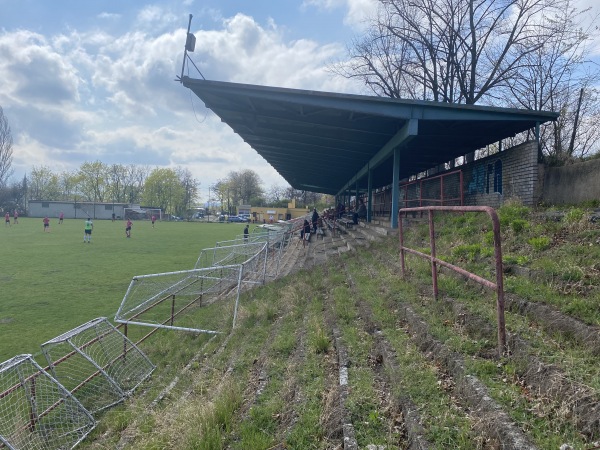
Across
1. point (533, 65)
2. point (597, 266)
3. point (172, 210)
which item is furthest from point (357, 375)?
point (172, 210)

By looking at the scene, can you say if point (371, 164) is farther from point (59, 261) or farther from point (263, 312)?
point (59, 261)

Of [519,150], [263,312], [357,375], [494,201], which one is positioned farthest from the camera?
[494,201]

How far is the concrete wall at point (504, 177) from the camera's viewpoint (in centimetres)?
920

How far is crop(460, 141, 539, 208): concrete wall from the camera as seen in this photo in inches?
362

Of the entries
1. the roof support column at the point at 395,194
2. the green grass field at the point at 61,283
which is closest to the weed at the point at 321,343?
the green grass field at the point at 61,283

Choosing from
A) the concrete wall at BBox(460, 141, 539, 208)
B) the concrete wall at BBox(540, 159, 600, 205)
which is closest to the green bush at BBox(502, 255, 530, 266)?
the concrete wall at BBox(540, 159, 600, 205)

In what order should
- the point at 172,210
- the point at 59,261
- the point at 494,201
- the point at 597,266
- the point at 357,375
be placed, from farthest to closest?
the point at 172,210 < the point at 59,261 < the point at 494,201 < the point at 597,266 < the point at 357,375

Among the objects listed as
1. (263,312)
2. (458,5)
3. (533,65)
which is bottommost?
(263,312)

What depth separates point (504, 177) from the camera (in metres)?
10.4

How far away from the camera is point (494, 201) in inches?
417

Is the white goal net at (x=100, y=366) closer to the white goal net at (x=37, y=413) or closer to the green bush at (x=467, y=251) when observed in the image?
the white goal net at (x=37, y=413)

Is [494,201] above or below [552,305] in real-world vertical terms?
above

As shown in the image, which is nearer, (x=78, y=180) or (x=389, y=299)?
(x=389, y=299)

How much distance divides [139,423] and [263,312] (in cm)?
301
